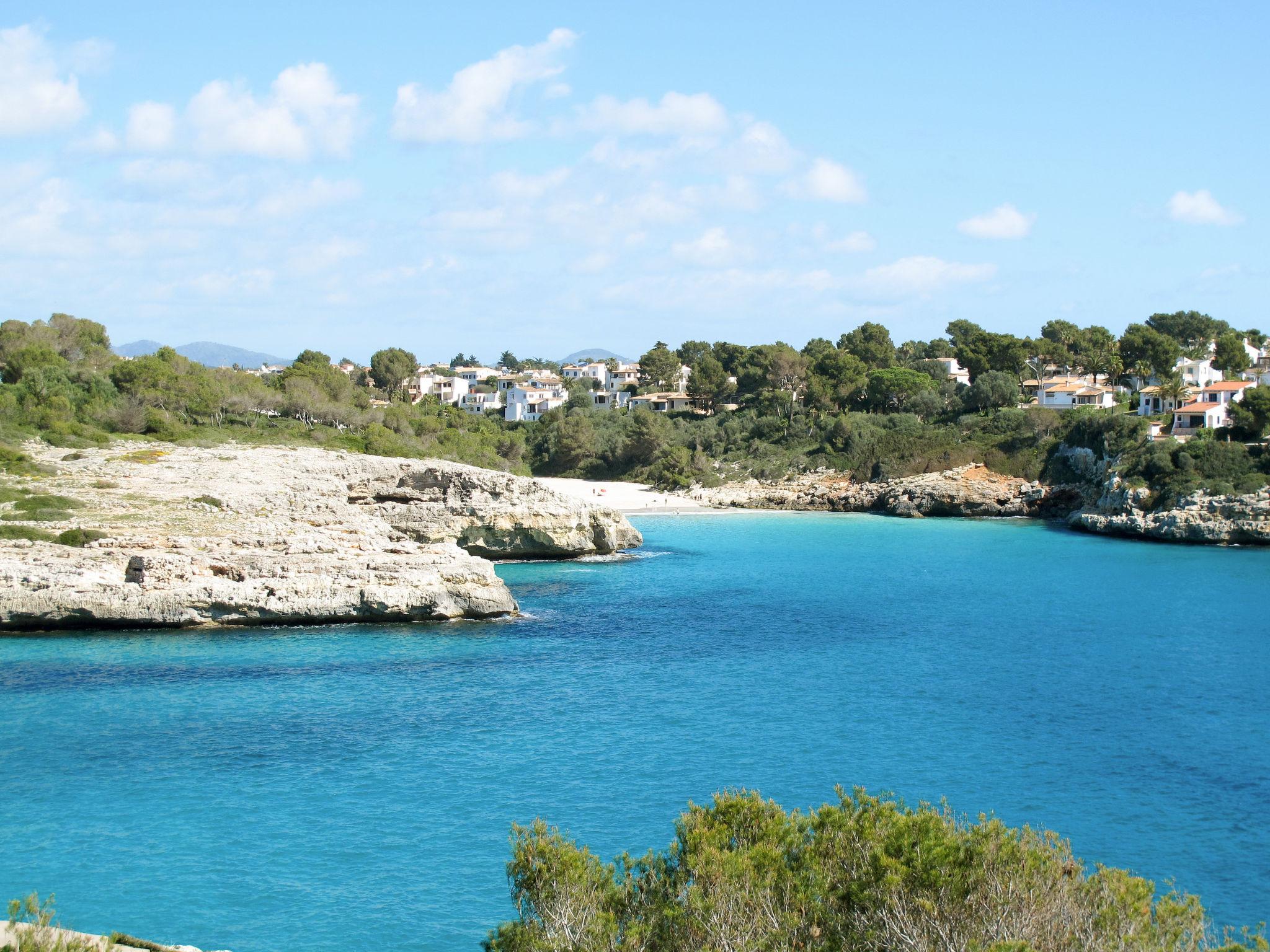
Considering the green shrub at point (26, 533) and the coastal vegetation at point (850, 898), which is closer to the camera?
the coastal vegetation at point (850, 898)

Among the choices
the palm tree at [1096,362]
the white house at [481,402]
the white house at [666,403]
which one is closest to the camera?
the palm tree at [1096,362]

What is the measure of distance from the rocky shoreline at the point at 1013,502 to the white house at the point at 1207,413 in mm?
8406

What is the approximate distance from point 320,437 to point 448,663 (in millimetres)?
35716

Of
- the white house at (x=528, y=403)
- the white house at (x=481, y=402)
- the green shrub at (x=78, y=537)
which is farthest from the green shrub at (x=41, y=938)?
the white house at (x=481, y=402)

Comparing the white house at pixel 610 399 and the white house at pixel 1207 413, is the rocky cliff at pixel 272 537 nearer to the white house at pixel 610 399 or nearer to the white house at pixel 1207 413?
the white house at pixel 1207 413

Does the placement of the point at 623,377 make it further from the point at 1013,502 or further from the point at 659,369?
the point at 1013,502

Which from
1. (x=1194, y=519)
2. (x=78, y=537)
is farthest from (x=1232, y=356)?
(x=78, y=537)

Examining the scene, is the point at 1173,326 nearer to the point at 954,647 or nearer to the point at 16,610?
the point at 954,647

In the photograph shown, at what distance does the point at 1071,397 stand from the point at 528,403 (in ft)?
187

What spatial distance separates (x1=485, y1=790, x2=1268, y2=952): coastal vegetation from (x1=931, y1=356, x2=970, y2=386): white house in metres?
97.8

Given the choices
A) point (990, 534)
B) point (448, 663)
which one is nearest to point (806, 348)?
point (990, 534)

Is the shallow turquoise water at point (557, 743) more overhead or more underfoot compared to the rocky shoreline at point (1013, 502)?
more underfoot

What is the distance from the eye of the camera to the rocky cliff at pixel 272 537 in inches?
1320

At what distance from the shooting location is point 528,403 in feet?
397
